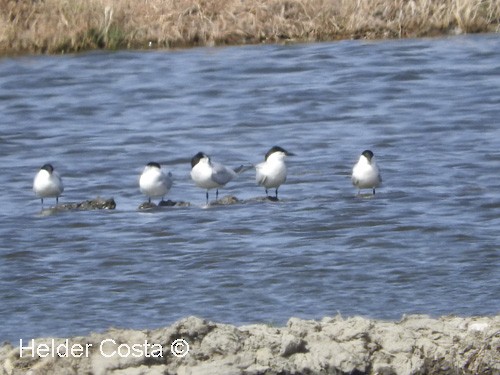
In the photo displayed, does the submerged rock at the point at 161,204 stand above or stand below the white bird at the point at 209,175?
below

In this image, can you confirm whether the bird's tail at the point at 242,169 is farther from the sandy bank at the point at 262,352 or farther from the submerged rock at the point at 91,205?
the sandy bank at the point at 262,352

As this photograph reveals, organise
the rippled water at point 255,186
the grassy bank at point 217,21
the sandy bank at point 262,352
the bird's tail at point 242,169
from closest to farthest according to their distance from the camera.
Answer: the sandy bank at point 262,352
the rippled water at point 255,186
the bird's tail at point 242,169
the grassy bank at point 217,21

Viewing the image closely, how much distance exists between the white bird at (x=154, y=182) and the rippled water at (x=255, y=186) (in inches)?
14.5

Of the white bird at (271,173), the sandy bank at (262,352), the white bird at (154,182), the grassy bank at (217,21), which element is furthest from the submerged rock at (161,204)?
the grassy bank at (217,21)

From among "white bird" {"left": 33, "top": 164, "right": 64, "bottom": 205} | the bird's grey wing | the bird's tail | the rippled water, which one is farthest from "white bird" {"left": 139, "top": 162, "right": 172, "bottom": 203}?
the bird's tail

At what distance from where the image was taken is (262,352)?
349 inches

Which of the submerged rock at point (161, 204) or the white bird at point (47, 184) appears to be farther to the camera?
the white bird at point (47, 184)

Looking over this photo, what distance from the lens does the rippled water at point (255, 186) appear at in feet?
40.6

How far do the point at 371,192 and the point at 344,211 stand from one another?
1.20 metres

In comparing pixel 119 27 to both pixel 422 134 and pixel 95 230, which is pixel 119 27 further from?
pixel 95 230

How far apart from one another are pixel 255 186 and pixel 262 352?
9.89 metres

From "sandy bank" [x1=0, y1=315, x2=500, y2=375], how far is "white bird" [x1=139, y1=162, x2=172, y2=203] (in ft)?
25.1

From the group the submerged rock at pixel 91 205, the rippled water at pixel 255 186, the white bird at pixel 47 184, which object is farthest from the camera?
the white bird at pixel 47 184

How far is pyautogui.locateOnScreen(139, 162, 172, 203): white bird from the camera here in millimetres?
16859
